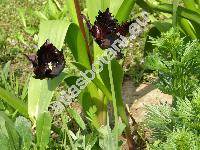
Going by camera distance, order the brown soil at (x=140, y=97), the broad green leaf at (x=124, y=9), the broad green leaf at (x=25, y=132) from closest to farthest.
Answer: the broad green leaf at (x=25, y=132), the broad green leaf at (x=124, y=9), the brown soil at (x=140, y=97)

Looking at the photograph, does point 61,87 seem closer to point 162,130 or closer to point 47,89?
point 47,89

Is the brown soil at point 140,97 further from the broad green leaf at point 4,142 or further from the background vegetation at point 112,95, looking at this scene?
the broad green leaf at point 4,142

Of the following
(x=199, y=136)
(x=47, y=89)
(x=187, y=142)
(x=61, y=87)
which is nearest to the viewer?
(x=187, y=142)

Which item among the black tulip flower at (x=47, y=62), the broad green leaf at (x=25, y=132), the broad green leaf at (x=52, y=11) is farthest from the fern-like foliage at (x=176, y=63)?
the broad green leaf at (x=52, y=11)

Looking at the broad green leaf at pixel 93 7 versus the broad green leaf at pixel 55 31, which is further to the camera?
the broad green leaf at pixel 93 7

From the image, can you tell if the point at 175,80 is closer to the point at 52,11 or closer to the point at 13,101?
the point at 13,101

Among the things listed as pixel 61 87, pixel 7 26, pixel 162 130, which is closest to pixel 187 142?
pixel 162 130

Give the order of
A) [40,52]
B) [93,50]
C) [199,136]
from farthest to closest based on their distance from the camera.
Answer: [93,50] → [40,52] → [199,136]

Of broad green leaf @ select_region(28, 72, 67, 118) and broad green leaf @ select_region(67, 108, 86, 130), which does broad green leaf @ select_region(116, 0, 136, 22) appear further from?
broad green leaf @ select_region(67, 108, 86, 130)
